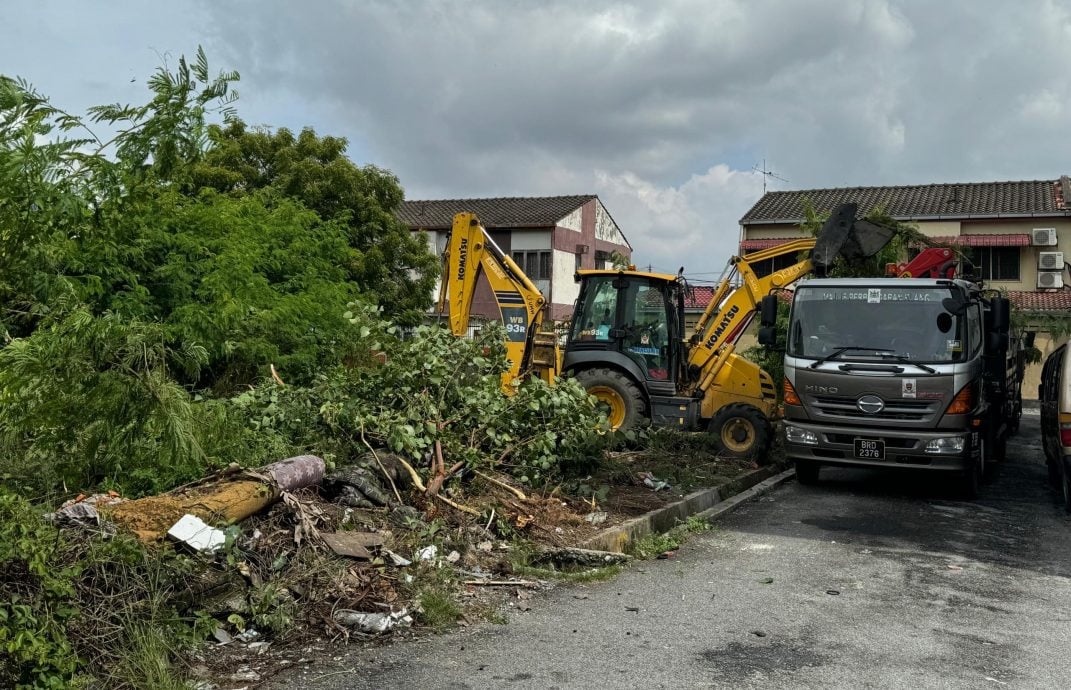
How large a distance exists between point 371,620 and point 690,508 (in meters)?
5.05

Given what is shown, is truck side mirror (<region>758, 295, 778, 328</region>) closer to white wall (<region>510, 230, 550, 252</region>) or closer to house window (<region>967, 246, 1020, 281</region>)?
house window (<region>967, 246, 1020, 281</region>)

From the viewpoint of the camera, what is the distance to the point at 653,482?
1066 centimetres

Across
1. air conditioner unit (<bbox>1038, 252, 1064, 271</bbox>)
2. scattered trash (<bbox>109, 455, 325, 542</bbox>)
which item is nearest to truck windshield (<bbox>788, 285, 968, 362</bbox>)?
scattered trash (<bbox>109, 455, 325, 542</bbox>)

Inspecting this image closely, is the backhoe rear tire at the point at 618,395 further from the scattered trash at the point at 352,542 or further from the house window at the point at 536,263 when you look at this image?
the house window at the point at 536,263

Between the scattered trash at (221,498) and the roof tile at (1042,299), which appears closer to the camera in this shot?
the scattered trash at (221,498)

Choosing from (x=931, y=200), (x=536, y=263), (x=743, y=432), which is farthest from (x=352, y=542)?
(x=536, y=263)

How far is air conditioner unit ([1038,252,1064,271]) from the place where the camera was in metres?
31.9

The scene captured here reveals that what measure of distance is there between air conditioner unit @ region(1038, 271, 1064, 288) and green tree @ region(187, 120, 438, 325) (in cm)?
2105

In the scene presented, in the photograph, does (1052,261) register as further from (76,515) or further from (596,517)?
(76,515)

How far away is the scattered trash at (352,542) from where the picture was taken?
20.8 ft

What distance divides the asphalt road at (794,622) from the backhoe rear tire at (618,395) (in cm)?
393

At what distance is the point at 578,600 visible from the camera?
21.6ft

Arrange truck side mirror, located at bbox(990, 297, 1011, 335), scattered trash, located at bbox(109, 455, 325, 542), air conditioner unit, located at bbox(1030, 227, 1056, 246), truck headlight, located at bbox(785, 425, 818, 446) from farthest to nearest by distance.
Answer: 1. air conditioner unit, located at bbox(1030, 227, 1056, 246)
2. truck side mirror, located at bbox(990, 297, 1011, 335)
3. truck headlight, located at bbox(785, 425, 818, 446)
4. scattered trash, located at bbox(109, 455, 325, 542)

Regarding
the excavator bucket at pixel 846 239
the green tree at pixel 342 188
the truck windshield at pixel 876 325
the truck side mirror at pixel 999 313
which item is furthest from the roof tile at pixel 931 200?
the truck windshield at pixel 876 325
